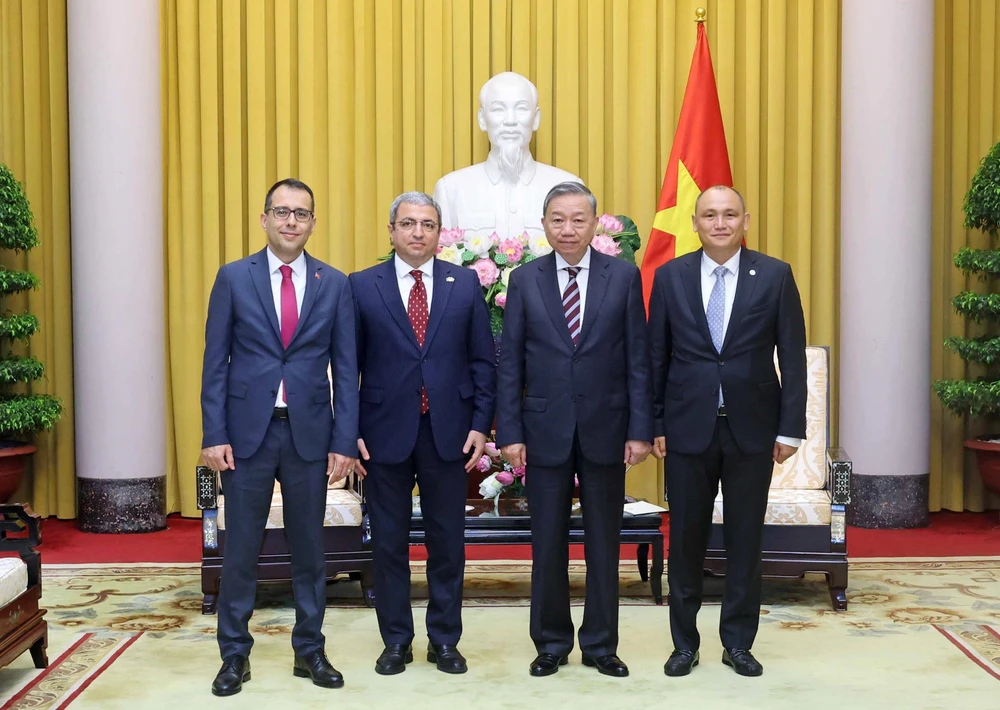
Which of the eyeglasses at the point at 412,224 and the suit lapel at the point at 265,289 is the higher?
the eyeglasses at the point at 412,224

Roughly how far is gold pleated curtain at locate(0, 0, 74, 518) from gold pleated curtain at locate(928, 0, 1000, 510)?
16.7 feet

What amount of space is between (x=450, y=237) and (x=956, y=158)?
11.0 ft

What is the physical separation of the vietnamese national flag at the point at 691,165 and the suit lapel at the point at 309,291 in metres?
2.94

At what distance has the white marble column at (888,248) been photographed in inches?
250

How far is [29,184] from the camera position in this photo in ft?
22.3

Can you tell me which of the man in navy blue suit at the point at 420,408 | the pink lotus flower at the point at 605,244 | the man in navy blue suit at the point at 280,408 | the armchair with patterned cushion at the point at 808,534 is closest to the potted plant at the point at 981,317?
the armchair with patterned cushion at the point at 808,534

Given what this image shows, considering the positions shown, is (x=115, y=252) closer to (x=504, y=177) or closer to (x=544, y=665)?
(x=504, y=177)

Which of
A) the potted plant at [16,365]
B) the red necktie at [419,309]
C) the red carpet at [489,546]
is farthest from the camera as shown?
the potted plant at [16,365]

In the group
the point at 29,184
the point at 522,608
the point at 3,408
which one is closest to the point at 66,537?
the point at 3,408

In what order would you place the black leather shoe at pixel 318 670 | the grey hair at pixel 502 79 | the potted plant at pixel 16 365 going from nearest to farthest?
the black leather shoe at pixel 318 670
the potted plant at pixel 16 365
the grey hair at pixel 502 79

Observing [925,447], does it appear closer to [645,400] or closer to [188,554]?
[645,400]

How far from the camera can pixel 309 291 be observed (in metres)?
3.69

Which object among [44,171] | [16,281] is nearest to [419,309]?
[16,281]

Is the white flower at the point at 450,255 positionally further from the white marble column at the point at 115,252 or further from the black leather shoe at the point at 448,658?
Answer: the white marble column at the point at 115,252
